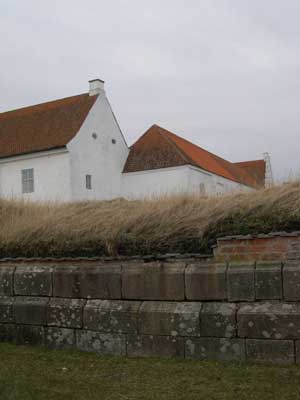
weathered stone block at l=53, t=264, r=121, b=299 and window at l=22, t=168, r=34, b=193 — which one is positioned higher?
window at l=22, t=168, r=34, b=193

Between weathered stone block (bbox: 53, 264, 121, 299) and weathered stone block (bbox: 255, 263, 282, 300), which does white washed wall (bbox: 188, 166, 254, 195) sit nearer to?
weathered stone block (bbox: 53, 264, 121, 299)

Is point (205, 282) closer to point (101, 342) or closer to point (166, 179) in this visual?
point (101, 342)

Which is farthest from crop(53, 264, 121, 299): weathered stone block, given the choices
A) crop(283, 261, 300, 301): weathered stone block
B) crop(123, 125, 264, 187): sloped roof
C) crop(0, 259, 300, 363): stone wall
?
crop(123, 125, 264, 187): sloped roof

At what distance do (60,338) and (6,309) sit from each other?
82cm

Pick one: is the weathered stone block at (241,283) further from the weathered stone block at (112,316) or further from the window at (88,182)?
the window at (88,182)

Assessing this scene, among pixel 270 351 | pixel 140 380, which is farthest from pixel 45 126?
pixel 270 351

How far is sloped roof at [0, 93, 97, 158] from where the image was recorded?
91.0 feet

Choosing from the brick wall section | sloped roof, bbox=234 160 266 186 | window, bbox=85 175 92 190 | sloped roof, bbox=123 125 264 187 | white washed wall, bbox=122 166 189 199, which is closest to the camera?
the brick wall section

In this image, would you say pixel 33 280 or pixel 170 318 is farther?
pixel 33 280

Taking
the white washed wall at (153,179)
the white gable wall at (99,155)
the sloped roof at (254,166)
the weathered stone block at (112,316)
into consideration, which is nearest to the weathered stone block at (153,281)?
the weathered stone block at (112,316)

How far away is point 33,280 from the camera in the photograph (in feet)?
18.3

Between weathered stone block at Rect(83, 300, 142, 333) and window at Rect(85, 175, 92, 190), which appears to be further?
window at Rect(85, 175, 92, 190)

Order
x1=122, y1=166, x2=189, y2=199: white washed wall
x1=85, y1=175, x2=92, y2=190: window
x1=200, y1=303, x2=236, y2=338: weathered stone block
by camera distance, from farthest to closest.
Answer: x1=85, y1=175, x2=92, y2=190: window < x1=122, y1=166, x2=189, y2=199: white washed wall < x1=200, y1=303, x2=236, y2=338: weathered stone block

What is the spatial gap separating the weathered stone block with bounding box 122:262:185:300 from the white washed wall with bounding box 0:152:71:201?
21.7 metres
